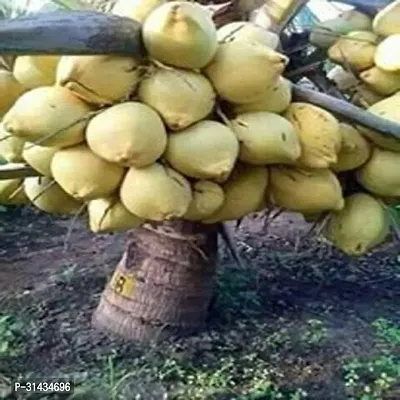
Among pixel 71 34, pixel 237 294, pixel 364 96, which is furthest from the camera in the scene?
pixel 237 294

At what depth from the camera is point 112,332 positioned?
1.61 m

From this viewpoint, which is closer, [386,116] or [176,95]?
[176,95]

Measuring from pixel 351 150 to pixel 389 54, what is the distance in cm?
13

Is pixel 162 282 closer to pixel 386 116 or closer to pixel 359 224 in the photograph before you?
pixel 359 224

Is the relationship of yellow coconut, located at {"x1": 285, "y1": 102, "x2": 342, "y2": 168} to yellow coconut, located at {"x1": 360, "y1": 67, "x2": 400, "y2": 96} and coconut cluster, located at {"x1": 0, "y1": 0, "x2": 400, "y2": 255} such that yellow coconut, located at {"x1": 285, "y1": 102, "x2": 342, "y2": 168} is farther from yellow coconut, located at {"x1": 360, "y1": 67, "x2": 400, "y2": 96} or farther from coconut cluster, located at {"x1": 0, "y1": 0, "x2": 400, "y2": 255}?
yellow coconut, located at {"x1": 360, "y1": 67, "x2": 400, "y2": 96}

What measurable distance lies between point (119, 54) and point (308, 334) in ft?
2.78

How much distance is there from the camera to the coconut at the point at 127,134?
0.97 meters

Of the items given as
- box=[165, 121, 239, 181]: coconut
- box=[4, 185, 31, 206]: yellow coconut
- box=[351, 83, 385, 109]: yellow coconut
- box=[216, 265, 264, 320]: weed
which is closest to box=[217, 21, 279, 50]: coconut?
box=[165, 121, 239, 181]: coconut

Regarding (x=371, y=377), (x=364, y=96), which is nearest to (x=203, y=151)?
(x=364, y=96)

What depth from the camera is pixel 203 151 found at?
1006 millimetres

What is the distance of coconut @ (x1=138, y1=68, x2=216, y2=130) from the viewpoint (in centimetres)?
99

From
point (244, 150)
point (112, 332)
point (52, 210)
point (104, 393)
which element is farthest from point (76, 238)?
point (244, 150)

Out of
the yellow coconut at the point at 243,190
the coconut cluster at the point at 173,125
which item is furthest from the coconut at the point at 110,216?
the yellow coconut at the point at 243,190

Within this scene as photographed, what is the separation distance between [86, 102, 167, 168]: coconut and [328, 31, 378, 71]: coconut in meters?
0.36
